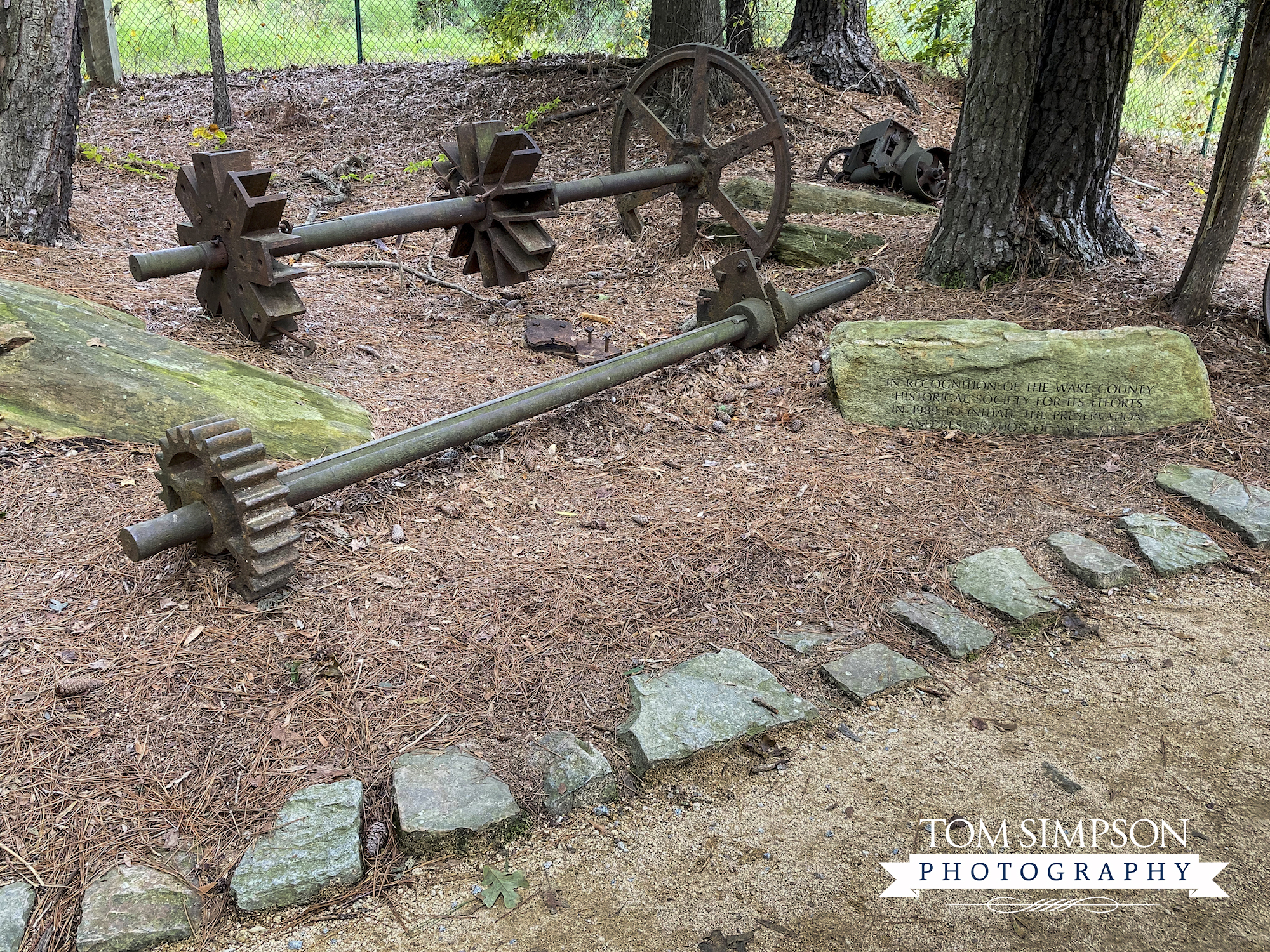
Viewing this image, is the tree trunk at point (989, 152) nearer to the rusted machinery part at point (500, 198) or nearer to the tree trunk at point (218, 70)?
the rusted machinery part at point (500, 198)

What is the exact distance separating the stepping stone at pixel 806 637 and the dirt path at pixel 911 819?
0.91 ft

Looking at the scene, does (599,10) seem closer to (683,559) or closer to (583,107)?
(583,107)

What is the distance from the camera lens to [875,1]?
14.4 m

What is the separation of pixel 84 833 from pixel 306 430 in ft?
6.14

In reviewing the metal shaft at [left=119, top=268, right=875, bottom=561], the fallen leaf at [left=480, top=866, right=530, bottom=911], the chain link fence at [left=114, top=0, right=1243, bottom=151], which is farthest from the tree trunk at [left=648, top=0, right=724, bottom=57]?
the fallen leaf at [left=480, top=866, right=530, bottom=911]

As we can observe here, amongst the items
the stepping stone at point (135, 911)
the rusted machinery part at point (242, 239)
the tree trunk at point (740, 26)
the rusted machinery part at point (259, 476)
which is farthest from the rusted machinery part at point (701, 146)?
the stepping stone at point (135, 911)

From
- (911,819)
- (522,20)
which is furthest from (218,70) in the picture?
(911,819)

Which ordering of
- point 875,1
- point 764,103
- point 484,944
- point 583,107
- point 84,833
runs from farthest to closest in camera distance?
1. point 875,1
2. point 583,107
3. point 764,103
4. point 84,833
5. point 484,944

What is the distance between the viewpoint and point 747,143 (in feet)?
19.1

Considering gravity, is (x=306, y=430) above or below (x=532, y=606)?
above

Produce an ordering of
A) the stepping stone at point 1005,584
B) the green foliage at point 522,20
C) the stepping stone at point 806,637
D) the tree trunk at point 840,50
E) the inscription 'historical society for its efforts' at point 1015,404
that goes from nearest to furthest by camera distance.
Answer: the stepping stone at point 806,637 → the stepping stone at point 1005,584 → the inscription 'historical society for its efforts' at point 1015,404 → the tree trunk at point 840,50 → the green foliage at point 522,20

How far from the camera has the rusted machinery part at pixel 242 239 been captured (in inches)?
163

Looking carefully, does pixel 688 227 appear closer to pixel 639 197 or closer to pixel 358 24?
pixel 639 197

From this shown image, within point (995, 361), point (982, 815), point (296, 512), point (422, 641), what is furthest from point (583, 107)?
point (982, 815)
